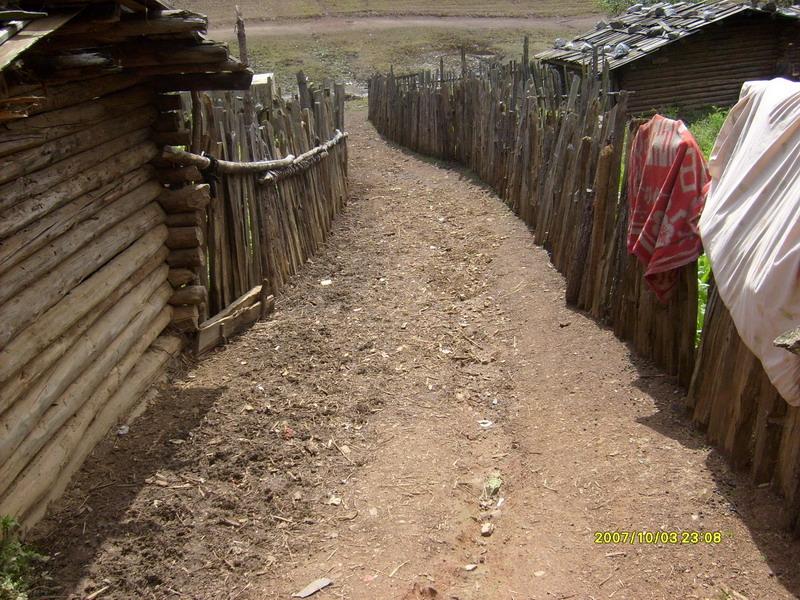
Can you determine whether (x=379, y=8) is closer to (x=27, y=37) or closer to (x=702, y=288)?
(x=702, y=288)

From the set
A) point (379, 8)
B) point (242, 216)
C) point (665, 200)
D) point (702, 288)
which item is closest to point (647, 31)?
point (702, 288)

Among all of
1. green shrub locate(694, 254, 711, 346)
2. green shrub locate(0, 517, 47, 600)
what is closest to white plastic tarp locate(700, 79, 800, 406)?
green shrub locate(694, 254, 711, 346)

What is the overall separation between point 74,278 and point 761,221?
366cm

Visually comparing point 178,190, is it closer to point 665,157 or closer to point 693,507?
point 665,157

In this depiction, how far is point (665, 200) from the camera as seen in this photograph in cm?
439

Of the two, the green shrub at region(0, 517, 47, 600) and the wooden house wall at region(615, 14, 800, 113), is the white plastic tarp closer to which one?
the green shrub at region(0, 517, 47, 600)

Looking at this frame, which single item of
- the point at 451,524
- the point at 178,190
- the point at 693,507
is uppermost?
the point at 178,190

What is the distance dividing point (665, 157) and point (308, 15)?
3952 centimetres

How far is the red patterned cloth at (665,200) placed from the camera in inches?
168

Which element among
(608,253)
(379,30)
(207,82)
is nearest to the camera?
(207,82)

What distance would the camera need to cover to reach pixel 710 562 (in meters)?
3.12

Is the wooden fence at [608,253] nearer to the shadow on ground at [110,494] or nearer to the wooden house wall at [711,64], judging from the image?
the shadow on ground at [110,494]

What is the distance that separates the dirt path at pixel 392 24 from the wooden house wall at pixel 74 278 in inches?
1323

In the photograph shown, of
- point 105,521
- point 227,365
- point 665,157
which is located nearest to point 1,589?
point 105,521
